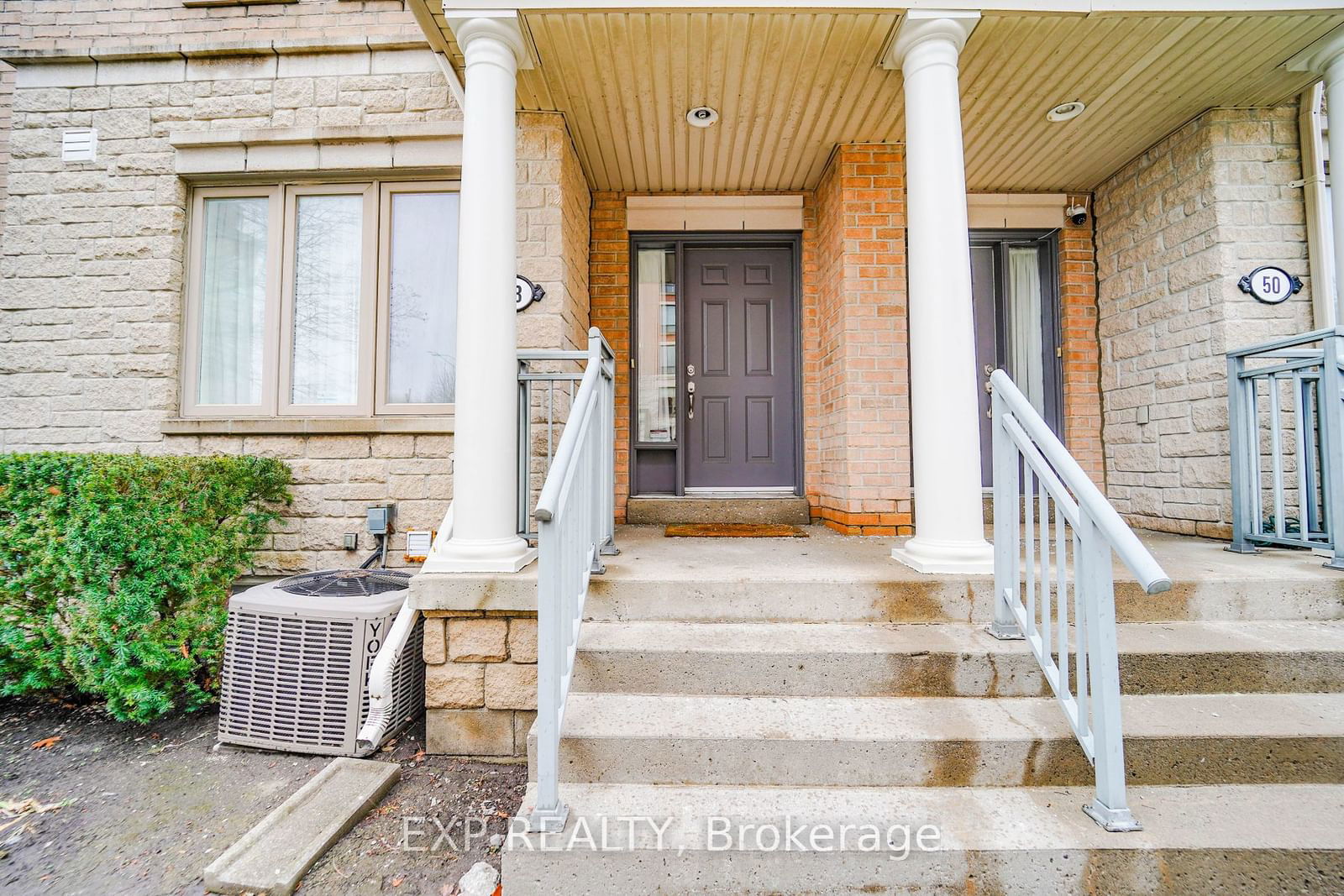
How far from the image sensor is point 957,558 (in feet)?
7.98

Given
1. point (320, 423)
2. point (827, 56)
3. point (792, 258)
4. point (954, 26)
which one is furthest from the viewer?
point (792, 258)

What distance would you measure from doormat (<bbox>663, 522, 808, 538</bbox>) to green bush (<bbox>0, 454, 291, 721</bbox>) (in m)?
Answer: 2.45

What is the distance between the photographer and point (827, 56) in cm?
281

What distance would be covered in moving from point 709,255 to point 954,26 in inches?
86.4

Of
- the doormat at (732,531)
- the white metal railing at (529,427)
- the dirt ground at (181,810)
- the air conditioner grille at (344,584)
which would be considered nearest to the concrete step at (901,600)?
the white metal railing at (529,427)

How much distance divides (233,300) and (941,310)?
4313mm

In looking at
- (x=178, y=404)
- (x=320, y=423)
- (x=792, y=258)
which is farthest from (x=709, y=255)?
(x=178, y=404)

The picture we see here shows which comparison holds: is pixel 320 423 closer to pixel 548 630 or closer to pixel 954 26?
pixel 548 630

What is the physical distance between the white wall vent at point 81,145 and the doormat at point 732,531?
447 cm

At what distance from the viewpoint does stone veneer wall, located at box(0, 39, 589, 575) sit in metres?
3.59

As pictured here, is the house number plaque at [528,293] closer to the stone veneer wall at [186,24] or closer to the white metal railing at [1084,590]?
the stone veneer wall at [186,24]

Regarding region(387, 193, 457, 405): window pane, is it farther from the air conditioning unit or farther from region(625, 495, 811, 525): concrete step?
the air conditioning unit

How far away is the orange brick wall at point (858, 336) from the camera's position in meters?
3.71

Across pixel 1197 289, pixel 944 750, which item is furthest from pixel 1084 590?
pixel 1197 289
